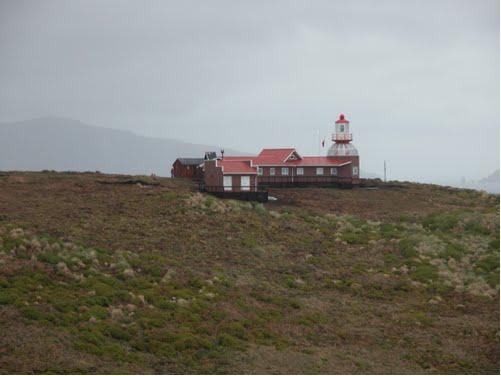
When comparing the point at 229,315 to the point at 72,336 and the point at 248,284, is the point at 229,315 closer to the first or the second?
the point at 248,284

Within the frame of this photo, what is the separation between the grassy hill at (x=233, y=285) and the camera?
24.4m

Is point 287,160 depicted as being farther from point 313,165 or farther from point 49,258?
point 49,258

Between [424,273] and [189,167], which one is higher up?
[189,167]

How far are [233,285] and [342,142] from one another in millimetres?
47787

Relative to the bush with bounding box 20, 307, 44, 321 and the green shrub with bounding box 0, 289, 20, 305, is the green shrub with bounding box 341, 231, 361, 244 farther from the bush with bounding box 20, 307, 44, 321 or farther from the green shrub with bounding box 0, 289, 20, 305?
the bush with bounding box 20, 307, 44, 321

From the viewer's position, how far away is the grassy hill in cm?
2444

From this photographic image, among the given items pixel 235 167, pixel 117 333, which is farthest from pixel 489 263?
pixel 117 333

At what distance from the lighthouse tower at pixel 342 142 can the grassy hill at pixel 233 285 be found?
68.2ft

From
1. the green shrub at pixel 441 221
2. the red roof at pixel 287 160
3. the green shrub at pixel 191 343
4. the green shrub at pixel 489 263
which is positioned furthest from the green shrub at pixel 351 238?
the red roof at pixel 287 160

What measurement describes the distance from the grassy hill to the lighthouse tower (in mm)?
20780

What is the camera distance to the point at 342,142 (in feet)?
259

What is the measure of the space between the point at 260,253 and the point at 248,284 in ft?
23.0

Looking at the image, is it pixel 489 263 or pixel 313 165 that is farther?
pixel 313 165

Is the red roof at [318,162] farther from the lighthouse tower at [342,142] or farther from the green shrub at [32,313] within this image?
the green shrub at [32,313]
